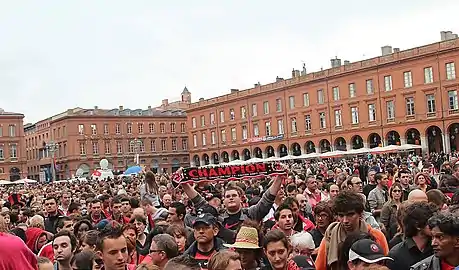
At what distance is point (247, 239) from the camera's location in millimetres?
5355

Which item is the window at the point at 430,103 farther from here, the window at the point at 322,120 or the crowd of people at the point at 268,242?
the crowd of people at the point at 268,242

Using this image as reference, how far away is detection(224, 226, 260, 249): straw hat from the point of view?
5297mm

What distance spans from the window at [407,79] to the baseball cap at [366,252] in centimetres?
5472

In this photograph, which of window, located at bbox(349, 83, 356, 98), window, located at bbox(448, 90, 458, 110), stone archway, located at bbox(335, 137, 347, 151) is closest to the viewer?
window, located at bbox(448, 90, 458, 110)

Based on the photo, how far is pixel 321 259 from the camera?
530cm

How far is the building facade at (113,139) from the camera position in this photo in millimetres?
90312

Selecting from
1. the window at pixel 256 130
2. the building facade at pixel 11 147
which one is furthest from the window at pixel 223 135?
the building facade at pixel 11 147

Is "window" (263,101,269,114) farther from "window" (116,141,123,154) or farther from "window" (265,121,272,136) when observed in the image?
"window" (116,141,123,154)

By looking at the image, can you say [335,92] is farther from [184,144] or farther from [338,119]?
[184,144]

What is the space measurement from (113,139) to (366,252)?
90.9m

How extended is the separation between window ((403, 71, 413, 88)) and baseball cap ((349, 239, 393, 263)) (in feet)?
180

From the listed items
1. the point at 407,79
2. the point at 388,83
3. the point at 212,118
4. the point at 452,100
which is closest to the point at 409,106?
the point at 407,79

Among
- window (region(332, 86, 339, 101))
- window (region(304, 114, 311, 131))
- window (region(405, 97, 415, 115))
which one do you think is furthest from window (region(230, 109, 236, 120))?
window (region(405, 97, 415, 115))

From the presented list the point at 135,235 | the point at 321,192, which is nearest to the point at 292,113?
the point at 321,192
